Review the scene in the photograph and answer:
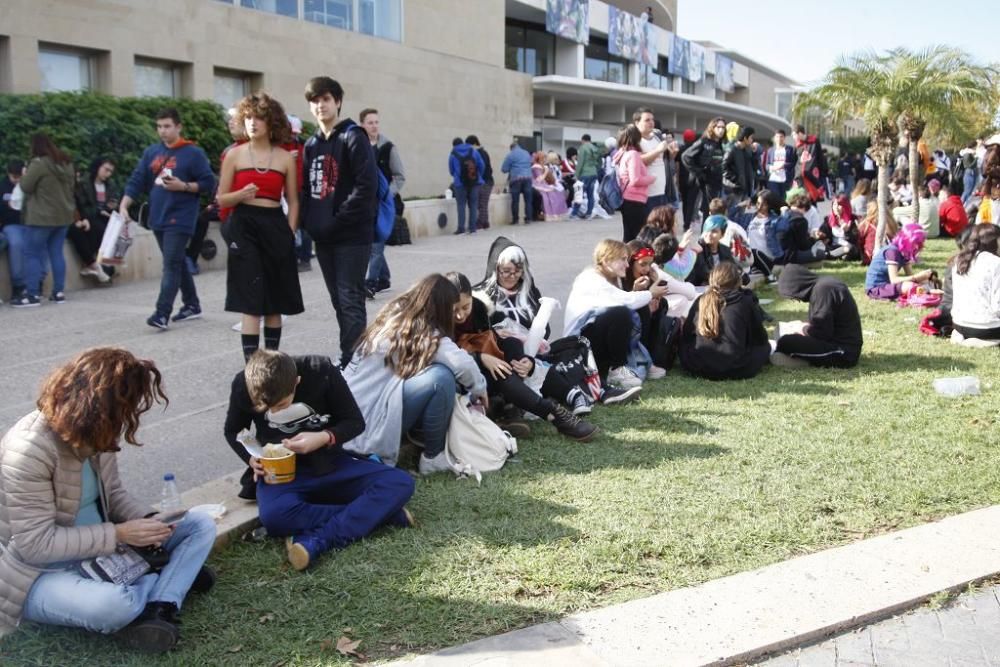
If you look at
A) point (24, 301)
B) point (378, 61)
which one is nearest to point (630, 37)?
point (378, 61)

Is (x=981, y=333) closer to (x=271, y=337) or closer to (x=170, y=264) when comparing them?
(x=271, y=337)

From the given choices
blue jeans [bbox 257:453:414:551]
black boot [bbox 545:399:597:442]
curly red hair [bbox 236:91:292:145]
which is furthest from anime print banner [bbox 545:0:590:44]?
blue jeans [bbox 257:453:414:551]

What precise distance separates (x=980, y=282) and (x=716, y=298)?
101 inches

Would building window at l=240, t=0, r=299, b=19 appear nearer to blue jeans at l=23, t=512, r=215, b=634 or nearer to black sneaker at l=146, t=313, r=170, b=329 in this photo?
black sneaker at l=146, t=313, r=170, b=329

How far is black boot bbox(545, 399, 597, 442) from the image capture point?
5.77m

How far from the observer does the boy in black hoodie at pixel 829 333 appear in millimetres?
7719

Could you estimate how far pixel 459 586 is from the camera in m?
3.90

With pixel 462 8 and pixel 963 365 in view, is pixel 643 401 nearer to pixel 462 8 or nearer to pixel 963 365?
pixel 963 365

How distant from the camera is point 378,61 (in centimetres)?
2486

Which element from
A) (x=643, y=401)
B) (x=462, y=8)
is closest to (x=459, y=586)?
(x=643, y=401)

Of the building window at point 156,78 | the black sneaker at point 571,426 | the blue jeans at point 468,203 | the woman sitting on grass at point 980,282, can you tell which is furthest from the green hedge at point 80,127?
the woman sitting on grass at point 980,282

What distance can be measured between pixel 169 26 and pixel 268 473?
17.1 metres

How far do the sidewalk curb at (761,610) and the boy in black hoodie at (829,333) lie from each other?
3.48 meters

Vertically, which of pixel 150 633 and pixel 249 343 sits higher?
pixel 249 343
